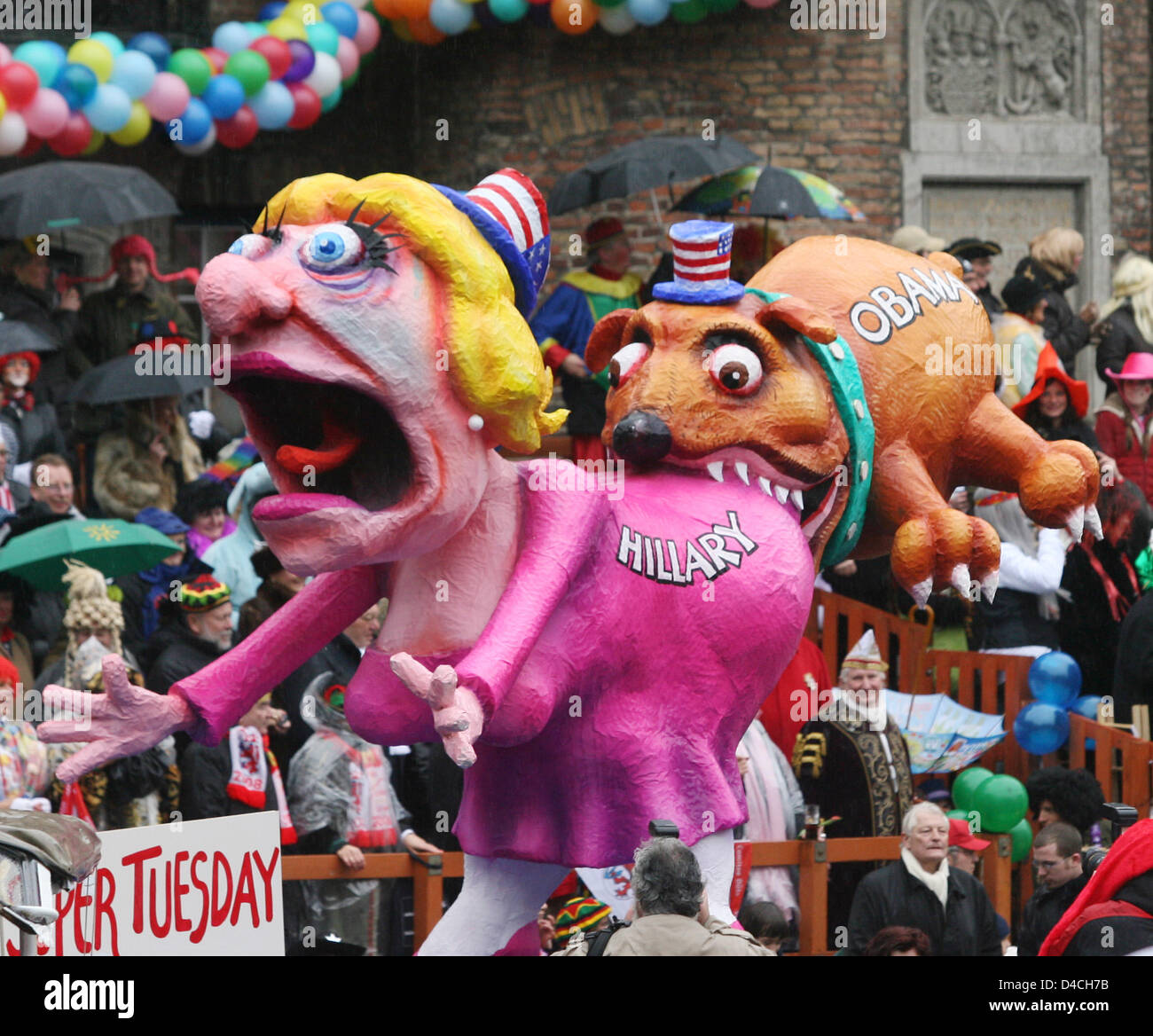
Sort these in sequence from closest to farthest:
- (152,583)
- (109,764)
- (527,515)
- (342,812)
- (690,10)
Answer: (527,515) → (109,764) → (342,812) → (152,583) → (690,10)

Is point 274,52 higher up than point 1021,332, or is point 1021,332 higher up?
point 274,52

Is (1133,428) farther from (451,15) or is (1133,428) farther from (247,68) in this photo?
(247,68)

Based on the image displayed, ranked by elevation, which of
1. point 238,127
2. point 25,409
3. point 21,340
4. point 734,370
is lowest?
point 734,370

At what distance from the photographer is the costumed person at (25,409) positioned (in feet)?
27.9

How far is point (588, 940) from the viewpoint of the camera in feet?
13.4

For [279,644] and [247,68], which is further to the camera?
[247,68]

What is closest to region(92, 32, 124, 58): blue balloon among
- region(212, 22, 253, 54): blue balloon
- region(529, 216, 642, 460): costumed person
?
region(212, 22, 253, 54): blue balloon

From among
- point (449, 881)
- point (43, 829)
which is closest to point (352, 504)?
point (43, 829)

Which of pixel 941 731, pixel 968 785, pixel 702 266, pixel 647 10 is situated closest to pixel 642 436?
pixel 702 266

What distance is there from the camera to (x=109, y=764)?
6309mm

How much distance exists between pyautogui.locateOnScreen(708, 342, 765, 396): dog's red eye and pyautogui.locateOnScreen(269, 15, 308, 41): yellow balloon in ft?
22.4

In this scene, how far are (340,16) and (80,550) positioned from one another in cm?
517
